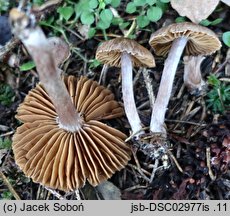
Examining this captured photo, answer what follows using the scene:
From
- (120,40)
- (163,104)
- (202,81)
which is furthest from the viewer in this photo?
(202,81)

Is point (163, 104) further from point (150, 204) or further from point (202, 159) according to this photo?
point (150, 204)

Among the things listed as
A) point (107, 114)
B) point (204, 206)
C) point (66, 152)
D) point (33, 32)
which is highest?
point (33, 32)

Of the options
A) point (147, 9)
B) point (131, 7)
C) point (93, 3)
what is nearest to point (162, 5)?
point (147, 9)

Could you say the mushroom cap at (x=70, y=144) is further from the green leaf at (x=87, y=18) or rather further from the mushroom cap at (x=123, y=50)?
the green leaf at (x=87, y=18)

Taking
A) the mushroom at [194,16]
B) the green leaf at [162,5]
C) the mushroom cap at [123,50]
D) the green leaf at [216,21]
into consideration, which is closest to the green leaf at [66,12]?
the mushroom cap at [123,50]

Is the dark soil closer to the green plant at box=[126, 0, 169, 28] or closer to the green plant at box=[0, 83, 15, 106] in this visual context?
the green plant at box=[0, 83, 15, 106]

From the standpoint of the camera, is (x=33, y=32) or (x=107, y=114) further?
(x=107, y=114)

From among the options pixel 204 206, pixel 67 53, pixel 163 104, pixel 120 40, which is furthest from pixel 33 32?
pixel 204 206
